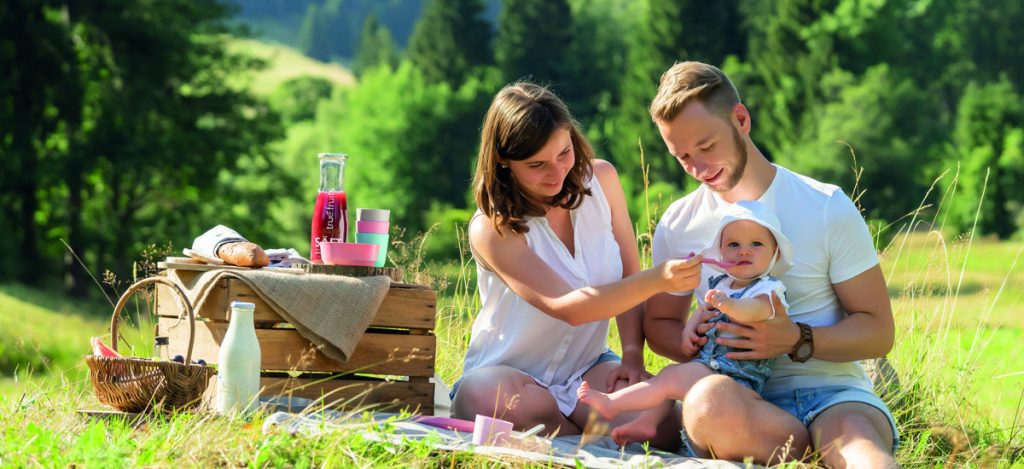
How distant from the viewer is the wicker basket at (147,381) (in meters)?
3.53

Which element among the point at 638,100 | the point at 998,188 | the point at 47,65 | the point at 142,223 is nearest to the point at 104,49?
the point at 47,65

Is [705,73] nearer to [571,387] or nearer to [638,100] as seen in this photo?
[571,387]

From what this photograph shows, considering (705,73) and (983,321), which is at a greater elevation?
(705,73)

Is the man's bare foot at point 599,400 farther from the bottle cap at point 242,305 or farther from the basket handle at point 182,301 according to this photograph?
the basket handle at point 182,301

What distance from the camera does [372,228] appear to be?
12.9 ft

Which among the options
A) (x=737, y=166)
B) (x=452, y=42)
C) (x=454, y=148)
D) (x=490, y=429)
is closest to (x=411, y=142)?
(x=454, y=148)

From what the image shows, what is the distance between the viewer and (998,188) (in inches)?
1303

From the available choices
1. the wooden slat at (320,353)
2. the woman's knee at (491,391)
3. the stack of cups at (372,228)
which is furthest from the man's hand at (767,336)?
the stack of cups at (372,228)

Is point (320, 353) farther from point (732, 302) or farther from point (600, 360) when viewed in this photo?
point (732, 302)

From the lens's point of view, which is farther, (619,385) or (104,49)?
(104,49)

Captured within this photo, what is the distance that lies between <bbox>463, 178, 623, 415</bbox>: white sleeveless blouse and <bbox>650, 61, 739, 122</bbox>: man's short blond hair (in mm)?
554

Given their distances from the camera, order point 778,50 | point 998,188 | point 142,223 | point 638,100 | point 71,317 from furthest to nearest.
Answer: point 638,100
point 778,50
point 998,188
point 142,223
point 71,317

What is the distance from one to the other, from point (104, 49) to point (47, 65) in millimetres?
1235

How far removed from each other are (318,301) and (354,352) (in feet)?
0.87
